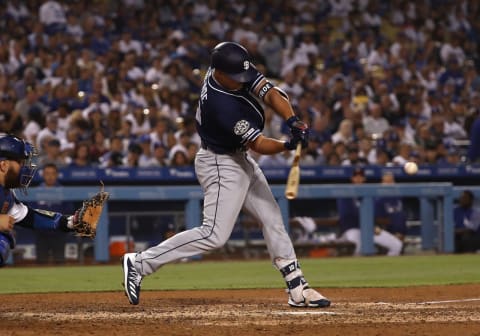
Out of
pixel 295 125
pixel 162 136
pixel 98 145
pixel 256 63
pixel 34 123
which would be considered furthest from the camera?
pixel 256 63

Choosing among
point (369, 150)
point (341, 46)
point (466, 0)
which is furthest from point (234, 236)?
point (466, 0)

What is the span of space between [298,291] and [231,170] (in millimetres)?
922

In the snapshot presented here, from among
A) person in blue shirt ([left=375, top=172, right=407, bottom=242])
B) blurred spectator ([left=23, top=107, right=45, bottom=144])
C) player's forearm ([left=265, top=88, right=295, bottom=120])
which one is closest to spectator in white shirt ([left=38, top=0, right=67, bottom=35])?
blurred spectator ([left=23, top=107, right=45, bottom=144])

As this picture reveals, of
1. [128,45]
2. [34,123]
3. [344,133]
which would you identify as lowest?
[344,133]

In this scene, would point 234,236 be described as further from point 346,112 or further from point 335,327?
point 335,327

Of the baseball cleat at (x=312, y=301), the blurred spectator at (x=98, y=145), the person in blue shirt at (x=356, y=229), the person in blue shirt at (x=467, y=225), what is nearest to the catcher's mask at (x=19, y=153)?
the baseball cleat at (x=312, y=301)

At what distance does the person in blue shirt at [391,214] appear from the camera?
12.9m

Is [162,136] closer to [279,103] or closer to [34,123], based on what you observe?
[34,123]

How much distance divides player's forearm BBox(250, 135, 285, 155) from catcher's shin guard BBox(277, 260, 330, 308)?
2.85 ft

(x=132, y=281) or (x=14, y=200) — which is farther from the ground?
(x=14, y=200)

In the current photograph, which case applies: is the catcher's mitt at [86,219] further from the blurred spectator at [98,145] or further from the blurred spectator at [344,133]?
the blurred spectator at [344,133]

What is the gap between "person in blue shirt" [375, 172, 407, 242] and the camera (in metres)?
12.9

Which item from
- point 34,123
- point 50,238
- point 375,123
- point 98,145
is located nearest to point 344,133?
point 375,123

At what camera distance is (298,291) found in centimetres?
611
